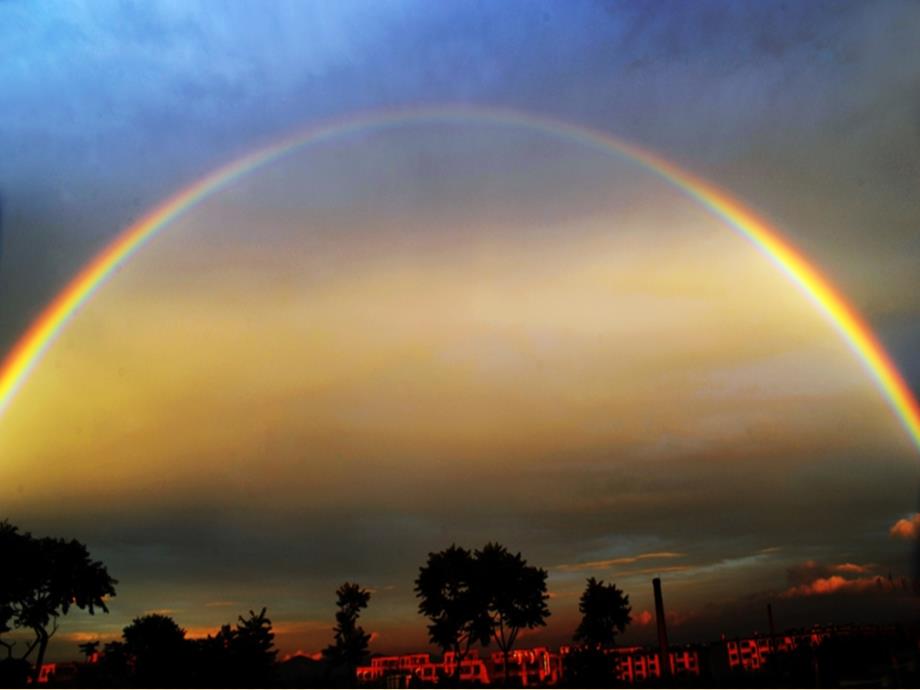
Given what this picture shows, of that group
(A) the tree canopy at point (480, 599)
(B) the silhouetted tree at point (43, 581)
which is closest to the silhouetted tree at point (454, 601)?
(A) the tree canopy at point (480, 599)

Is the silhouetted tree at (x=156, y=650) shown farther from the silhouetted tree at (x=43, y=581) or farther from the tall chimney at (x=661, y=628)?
the tall chimney at (x=661, y=628)

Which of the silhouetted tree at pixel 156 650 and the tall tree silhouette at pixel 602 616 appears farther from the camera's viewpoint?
the tall tree silhouette at pixel 602 616

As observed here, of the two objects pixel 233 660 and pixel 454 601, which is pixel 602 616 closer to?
pixel 454 601

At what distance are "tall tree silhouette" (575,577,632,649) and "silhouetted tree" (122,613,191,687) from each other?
122 ft

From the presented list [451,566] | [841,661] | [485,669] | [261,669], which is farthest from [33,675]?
[485,669]

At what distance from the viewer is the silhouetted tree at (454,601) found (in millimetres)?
65625

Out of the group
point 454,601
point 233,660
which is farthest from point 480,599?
point 233,660

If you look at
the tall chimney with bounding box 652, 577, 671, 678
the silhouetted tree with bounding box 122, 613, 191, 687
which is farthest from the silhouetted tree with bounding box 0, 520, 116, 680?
the tall chimney with bounding box 652, 577, 671, 678

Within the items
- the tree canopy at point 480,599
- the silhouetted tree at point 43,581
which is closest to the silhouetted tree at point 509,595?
the tree canopy at point 480,599

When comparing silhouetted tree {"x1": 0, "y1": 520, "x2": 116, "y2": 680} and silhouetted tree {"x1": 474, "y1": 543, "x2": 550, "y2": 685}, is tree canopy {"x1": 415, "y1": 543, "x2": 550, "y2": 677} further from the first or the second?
silhouetted tree {"x1": 0, "y1": 520, "x2": 116, "y2": 680}

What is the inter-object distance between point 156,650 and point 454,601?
26.1m

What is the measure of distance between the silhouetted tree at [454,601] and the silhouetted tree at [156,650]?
20.3m

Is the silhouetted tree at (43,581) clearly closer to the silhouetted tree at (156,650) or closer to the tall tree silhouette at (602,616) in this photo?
the silhouetted tree at (156,650)

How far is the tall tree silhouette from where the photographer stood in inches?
2948
